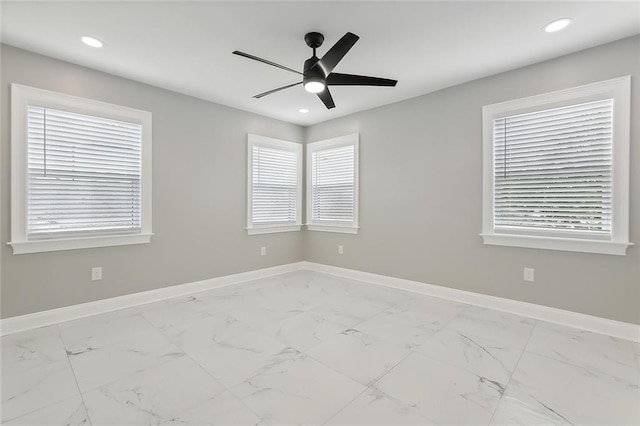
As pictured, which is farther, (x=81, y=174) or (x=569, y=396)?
(x=81, y=174)

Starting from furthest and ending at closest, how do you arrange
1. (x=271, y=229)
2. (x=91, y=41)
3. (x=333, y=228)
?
(x=333, y=228) → (x=271, y=229) → (x=91, y=41)

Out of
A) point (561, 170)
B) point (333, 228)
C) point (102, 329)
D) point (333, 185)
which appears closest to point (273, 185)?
point (333, 185)

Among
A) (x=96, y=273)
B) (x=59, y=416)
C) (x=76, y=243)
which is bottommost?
(x=59, y=416)

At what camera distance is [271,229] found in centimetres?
488

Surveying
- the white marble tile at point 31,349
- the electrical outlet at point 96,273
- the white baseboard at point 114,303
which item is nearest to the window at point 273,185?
the white baseboard at point 114,303

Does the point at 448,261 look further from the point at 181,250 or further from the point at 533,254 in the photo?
the point at 181,250

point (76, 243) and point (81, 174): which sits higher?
point (81, 174)

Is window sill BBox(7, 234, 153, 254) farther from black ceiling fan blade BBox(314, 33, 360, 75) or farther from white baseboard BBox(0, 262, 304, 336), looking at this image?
black ceiling fan blade BBox(314, 33, 360, 75)

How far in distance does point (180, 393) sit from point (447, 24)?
10.9 ft

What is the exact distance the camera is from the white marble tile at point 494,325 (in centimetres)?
263

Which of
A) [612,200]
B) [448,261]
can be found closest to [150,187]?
[448,261]

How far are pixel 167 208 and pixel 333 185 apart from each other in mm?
2530

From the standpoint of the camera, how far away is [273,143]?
4902 millimetres

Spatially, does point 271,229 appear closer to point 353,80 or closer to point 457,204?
point 457,204
